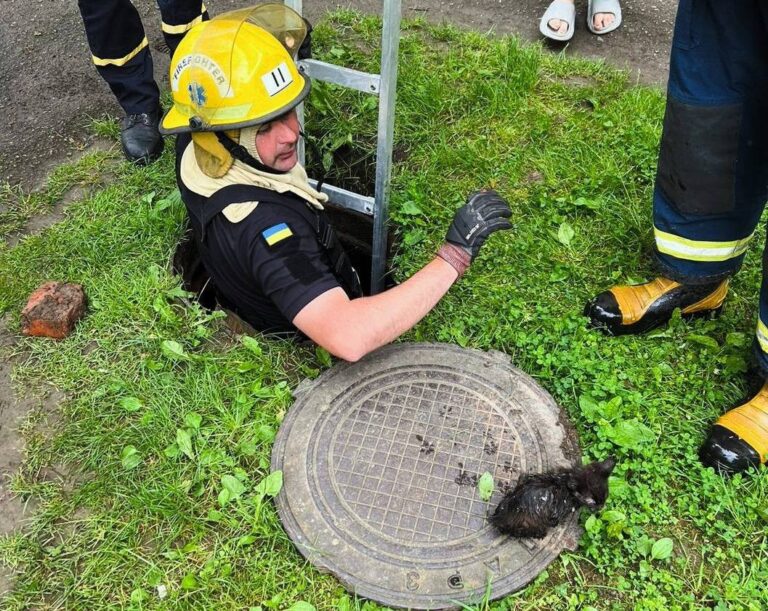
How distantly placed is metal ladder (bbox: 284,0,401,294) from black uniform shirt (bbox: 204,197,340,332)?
22.4 inches

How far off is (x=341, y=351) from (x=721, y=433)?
128cm

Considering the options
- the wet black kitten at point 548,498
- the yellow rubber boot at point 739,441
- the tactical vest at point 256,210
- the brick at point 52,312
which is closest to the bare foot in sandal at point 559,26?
the tactical vest at point 256,210

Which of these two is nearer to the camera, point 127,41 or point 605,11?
point 127,41

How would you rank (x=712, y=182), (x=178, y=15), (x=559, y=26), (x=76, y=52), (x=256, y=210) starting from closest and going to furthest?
(x=256, y=210), (x=712, y=182), (x=178, y=15), (x=559, y=26), (x=76, y=52)

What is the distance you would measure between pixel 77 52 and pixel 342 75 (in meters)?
2.22

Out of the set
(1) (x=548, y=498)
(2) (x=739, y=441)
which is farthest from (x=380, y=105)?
(2) (x=739, y=441)

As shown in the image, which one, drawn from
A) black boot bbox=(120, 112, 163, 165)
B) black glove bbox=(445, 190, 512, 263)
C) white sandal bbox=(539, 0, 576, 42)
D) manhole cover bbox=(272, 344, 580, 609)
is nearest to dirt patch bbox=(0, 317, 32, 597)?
manhole cover bbox=(272, 344, 580, 609)

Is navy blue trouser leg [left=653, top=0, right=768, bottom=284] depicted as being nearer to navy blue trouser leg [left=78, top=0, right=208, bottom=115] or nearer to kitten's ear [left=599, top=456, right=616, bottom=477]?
kitten's ear [left=599, top=456, right=616, bottom=477]

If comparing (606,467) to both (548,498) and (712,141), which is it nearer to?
(548,498)

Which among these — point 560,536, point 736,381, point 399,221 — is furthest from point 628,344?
point 399,221

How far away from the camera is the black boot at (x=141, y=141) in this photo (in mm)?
3365

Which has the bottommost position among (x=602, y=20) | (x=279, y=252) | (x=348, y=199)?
(x=348, y=199)

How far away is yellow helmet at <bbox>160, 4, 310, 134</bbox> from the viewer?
7.01 feet

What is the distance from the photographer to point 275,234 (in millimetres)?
2184
